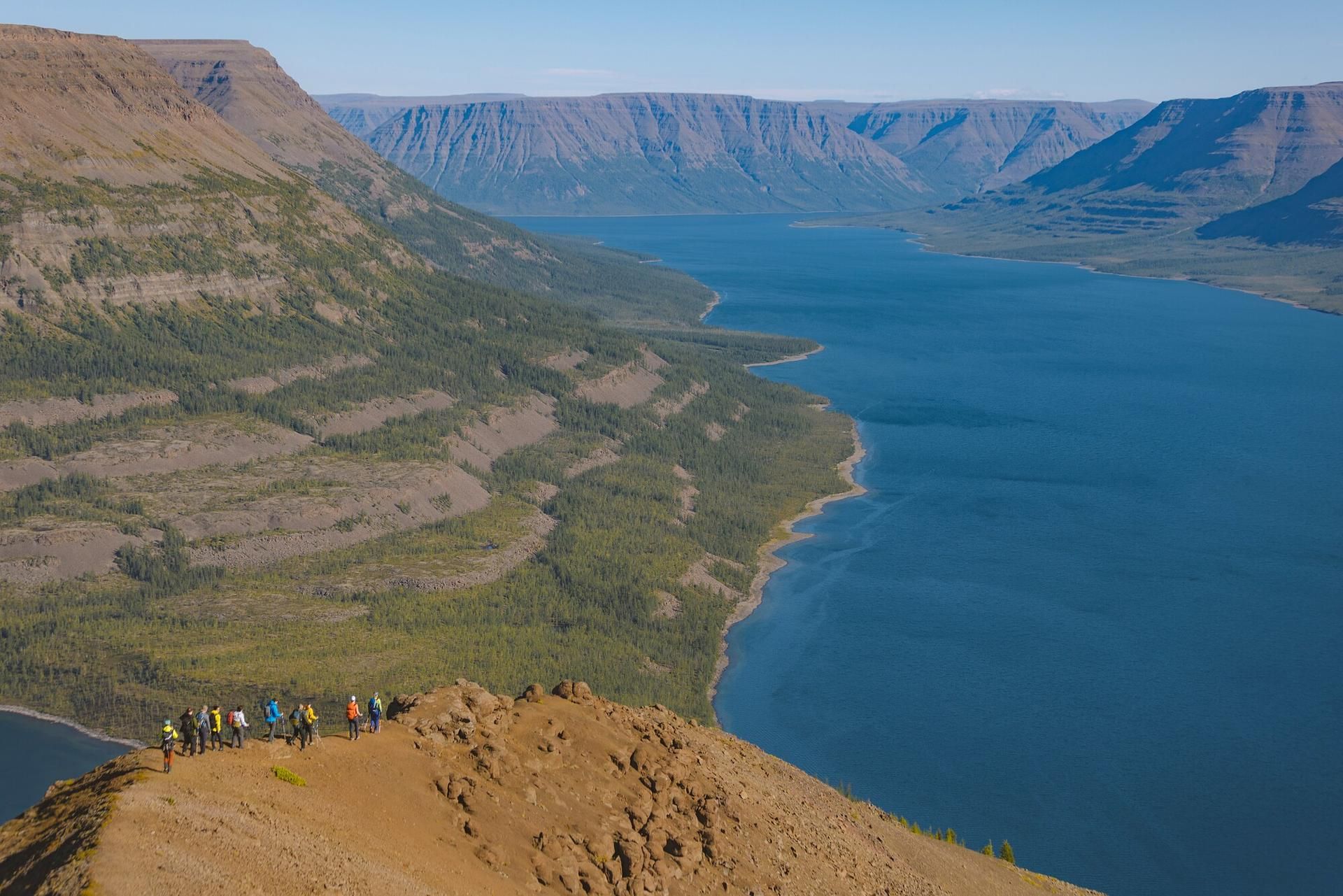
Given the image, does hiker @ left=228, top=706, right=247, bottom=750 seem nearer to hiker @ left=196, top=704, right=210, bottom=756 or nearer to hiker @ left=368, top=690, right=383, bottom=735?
hiker @ left=196, top=704, right=210, bottom=756

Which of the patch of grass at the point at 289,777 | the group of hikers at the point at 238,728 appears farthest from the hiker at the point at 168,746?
the patch of grass at the point at 289,777

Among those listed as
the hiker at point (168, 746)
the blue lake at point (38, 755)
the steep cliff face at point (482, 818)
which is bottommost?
the blue lake at point (38, 755)

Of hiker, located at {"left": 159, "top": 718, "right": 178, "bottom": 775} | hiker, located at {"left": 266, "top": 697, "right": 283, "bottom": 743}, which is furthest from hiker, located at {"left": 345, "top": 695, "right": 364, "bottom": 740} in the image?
hiker, located at {"left": 159, "top": 718, "right": 178, "bottom": 775}

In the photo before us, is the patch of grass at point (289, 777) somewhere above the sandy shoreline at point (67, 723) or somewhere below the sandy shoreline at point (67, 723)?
above

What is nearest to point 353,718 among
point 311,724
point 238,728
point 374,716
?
point 374,716

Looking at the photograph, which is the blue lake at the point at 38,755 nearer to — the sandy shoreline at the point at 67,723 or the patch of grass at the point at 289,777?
the sandy shoreline at the point at 67,723

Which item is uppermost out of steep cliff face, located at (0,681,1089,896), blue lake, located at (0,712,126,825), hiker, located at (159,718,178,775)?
hiker, located at (159,718,178,775)

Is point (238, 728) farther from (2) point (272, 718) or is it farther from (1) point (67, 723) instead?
(1) point (67, 723)

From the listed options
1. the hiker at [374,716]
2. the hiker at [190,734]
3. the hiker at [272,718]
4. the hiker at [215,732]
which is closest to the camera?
the hiker at [190,734]
